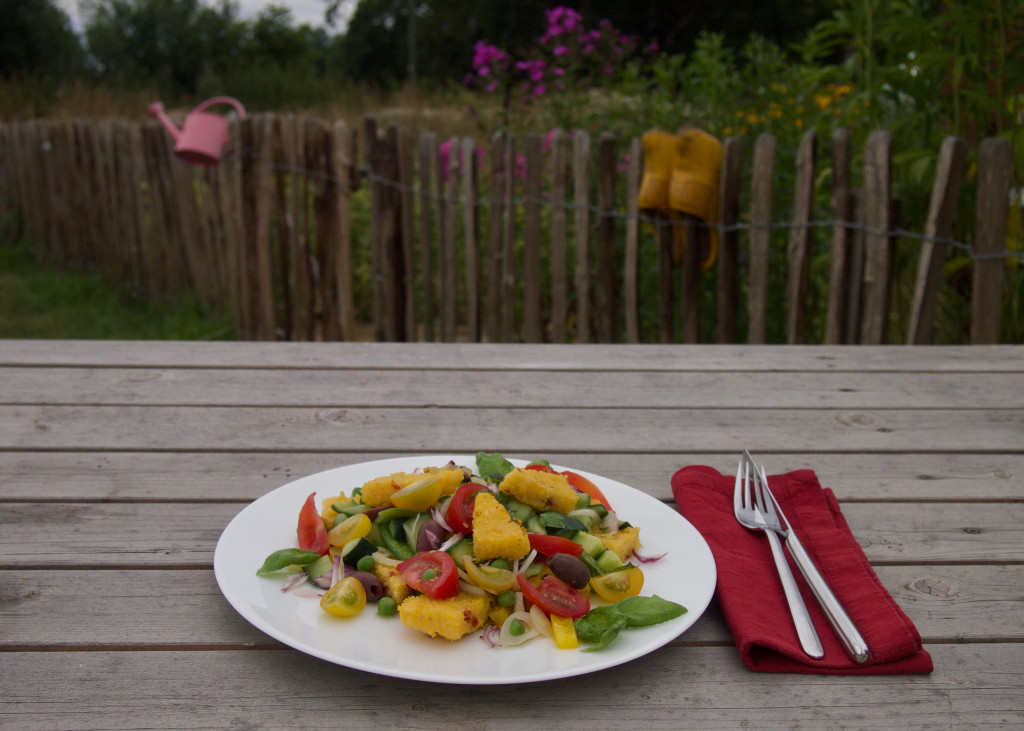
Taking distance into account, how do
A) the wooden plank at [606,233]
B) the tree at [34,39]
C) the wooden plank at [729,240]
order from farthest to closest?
the tree at [34,39] → the wooden plank at [606,233] → the wooden plank at [729,240]

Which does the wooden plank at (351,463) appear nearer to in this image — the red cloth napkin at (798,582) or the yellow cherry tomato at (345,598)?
the red cloth napkin at (798,582)

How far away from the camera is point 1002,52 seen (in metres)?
3.34

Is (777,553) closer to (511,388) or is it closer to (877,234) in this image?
(511,388)

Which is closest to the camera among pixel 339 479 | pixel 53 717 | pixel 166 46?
pixel 53 717

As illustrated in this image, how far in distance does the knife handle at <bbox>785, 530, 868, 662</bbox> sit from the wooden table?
0.12ft

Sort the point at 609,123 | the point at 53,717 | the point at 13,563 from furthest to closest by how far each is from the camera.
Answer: the point at 609,123 < the point at 13,563 < the point at 53,717

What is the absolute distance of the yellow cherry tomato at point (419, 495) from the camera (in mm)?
1017

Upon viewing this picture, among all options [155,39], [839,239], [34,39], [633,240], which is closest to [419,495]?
[839,239]

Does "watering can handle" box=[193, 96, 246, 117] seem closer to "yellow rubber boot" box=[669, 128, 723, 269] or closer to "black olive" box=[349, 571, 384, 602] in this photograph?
"yellow rubber boot" box=[669, 128, 723, 269]

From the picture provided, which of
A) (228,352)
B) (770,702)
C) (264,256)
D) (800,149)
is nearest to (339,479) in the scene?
(770,702)

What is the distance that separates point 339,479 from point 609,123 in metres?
4.05

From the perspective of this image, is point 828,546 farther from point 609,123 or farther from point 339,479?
point 609,123

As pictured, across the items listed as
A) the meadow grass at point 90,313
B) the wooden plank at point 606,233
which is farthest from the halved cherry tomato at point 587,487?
the meadow grass at point 90,313

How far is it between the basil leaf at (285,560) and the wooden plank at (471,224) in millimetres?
3514
